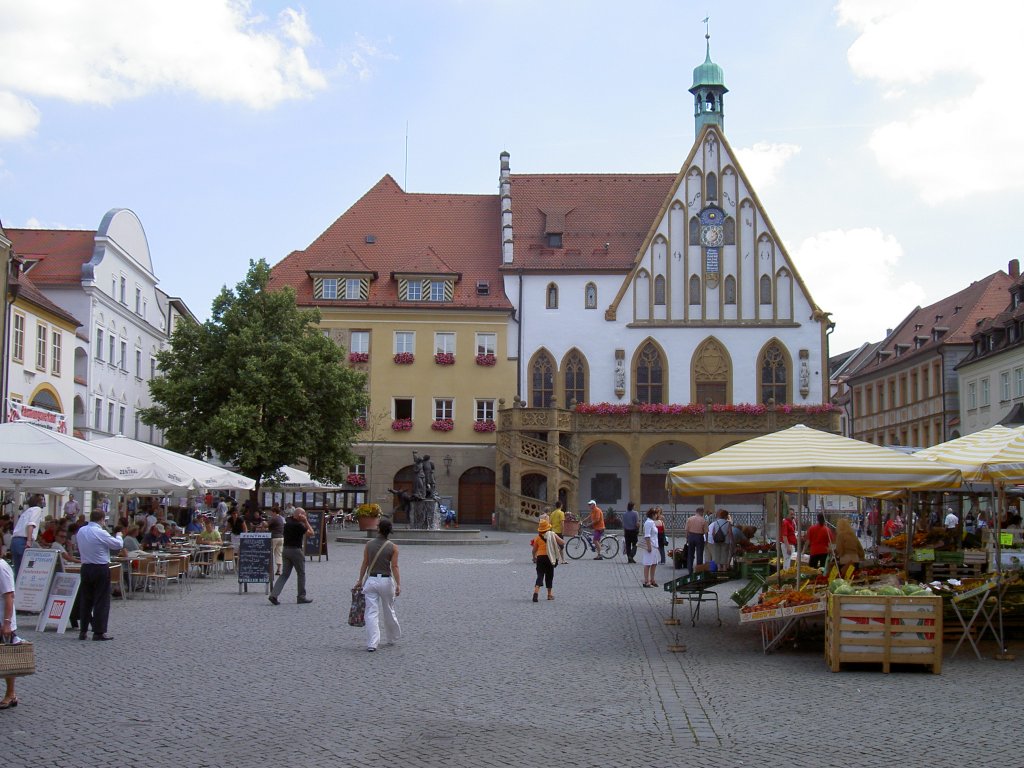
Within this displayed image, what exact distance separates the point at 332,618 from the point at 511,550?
1823 centimetres

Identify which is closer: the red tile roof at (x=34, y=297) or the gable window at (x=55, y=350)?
the red tile roof at (x=34, y=297)

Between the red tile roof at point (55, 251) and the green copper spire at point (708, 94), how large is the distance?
30359 millimetres

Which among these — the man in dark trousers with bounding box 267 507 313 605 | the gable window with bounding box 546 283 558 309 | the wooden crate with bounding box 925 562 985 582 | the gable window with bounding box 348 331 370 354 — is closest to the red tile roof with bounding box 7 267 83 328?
the gable window with bounding box 348 331 370 354

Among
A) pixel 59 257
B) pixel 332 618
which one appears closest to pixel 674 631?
pixel 332 618

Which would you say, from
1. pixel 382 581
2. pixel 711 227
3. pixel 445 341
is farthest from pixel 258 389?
pixel 382 581

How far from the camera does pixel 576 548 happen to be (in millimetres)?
32594

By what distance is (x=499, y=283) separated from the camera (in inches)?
2133

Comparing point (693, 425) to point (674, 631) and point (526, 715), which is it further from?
point (526, 715)

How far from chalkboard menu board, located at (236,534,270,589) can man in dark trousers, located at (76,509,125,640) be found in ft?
19.6

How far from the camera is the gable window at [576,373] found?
53.2 metres

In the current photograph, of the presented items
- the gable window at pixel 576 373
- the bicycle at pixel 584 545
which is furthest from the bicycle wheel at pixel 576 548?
the gable window at pixel 576 373

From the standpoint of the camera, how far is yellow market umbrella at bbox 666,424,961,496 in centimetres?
1309

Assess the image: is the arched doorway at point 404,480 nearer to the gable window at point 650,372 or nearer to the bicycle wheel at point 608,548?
the gable window at point 650,372

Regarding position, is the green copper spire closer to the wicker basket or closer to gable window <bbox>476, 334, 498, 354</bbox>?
gable window <bbox>476, 334, 498, 354</bbox>
